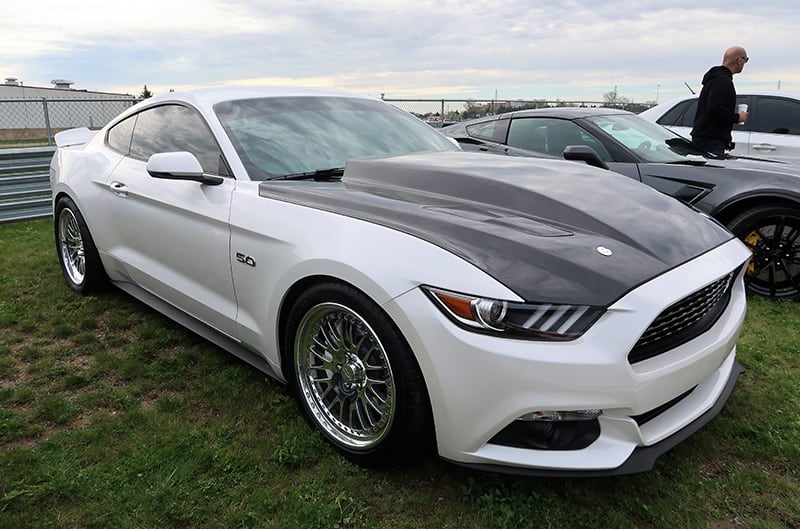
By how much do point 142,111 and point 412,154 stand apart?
1955mm

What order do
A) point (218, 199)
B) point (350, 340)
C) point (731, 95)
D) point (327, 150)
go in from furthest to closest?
point (731, 95) → point (327, 150) → point (218, 199) → point (350, 340)

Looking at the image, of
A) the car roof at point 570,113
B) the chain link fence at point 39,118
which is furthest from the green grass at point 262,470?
the chain link fence at point 39,118

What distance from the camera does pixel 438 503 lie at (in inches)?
85.2

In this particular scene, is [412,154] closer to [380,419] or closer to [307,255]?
[307,255]

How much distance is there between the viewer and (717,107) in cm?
550

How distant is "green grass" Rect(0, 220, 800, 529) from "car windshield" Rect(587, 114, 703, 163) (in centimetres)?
202

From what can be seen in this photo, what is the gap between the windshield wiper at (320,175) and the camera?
285 cm

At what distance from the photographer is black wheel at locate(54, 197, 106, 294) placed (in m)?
4.13

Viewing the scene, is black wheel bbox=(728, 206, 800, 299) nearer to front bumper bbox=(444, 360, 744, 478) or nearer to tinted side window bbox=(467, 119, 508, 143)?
tinted side window bbox=(467, 119, 508, 143)

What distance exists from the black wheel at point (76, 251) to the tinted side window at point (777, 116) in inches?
291

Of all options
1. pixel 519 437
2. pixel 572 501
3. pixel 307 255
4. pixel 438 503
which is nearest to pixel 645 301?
pixel 519 437

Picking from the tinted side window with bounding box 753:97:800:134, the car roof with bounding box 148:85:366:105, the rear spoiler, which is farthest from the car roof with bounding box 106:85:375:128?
the tinted side window with bounding box 753:97:800:134

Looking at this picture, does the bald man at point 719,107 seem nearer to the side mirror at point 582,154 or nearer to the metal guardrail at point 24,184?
the side mirror at point 582,154

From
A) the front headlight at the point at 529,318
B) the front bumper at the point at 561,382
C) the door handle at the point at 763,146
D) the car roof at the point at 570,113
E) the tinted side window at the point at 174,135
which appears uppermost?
the car roof at the point at 570,113
